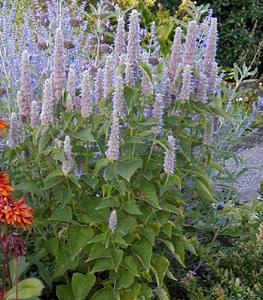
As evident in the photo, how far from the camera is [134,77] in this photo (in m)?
2.21

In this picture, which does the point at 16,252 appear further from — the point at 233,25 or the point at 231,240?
the point at 233,25

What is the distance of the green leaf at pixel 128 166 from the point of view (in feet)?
6.98

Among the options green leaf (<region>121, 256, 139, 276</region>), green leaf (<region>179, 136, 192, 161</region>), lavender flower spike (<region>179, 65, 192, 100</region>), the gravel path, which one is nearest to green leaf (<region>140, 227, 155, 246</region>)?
green leaf (<region>121, 256, 139, 276</region>)

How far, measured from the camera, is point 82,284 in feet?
7.73

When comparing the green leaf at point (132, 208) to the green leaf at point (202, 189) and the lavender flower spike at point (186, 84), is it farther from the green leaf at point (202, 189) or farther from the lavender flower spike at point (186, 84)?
the lavender flower spike at point (186, 84)

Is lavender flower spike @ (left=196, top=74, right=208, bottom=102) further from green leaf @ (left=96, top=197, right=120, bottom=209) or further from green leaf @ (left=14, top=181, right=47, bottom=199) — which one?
green leaf @ (left=14, top=181, right=47, bottom=199)

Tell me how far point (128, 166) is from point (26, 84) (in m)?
0.57

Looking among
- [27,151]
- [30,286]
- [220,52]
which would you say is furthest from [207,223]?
[220,52]

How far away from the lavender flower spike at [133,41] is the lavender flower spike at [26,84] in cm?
42

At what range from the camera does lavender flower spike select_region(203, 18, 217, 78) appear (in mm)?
2398

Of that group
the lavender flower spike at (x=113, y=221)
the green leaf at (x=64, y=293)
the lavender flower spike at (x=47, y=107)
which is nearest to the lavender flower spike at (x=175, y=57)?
the lavender flower spike at (x=47, y=107)

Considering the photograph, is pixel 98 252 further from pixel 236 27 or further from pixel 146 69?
pixel 236 27

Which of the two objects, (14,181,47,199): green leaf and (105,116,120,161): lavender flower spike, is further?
(14,181,47,199): green leaf

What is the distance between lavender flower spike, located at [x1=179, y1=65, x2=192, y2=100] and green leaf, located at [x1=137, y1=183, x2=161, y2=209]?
395mm
